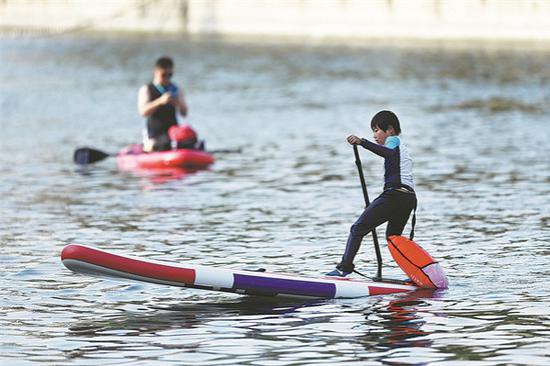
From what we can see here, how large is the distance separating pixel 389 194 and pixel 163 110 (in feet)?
35.5

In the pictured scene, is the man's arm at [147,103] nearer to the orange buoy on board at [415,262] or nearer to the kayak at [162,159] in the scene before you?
the kayak at [162,159]

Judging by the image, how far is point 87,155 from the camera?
27438 millimetres

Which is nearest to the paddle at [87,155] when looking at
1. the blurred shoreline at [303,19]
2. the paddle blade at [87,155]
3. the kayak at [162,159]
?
the paddle blade at [87,155]

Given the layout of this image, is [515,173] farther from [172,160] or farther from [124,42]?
[124,42]

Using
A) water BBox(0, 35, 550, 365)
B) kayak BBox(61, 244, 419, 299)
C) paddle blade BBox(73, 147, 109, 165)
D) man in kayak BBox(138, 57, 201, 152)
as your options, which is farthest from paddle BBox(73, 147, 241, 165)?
kayak BBox(61, 244, 419, 299)

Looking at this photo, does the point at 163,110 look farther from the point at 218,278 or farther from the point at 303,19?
the point at 303,19

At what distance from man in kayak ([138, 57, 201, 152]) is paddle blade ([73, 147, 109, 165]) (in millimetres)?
1313

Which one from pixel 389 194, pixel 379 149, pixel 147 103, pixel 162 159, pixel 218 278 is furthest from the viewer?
pixel 162 159

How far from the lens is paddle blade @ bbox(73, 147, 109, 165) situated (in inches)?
1080

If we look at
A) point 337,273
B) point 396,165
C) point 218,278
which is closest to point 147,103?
point 337,273

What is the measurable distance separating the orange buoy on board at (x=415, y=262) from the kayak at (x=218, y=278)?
125 mm

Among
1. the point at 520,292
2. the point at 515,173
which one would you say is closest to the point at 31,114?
the point at 515,173

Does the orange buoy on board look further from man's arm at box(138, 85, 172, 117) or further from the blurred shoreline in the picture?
the blurred shoreline

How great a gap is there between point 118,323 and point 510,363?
3.56 m
